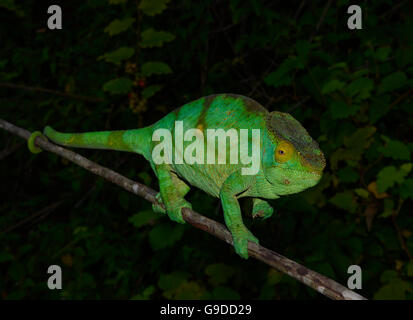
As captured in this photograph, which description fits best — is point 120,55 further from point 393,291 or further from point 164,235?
point 393,291

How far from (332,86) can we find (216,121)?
137 centimetres

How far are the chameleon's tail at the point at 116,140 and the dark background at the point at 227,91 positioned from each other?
434 millimetres

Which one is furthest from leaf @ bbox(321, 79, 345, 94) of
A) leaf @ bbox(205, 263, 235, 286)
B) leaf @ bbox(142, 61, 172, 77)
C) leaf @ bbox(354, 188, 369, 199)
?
leaf @ bbox(205, 263, 235, 286)

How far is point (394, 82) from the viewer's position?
7.18 feet

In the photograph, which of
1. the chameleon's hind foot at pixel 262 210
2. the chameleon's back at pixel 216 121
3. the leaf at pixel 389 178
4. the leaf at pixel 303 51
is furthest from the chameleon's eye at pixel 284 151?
the leaf at pixel 389 178

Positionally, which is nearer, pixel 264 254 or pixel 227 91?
pixel 264 254

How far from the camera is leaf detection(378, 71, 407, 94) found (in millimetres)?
2178

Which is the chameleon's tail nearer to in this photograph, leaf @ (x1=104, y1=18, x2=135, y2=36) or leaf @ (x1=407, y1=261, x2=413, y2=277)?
leaf @ (x1=104, y1=18, x2=135, y2=36)

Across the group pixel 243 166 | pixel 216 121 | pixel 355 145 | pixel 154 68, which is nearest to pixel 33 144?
pixel 154 68

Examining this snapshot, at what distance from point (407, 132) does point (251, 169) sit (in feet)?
7.39

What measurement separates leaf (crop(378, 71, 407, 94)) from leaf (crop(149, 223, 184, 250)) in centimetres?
137

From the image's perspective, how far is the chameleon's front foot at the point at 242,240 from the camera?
0.90 metres

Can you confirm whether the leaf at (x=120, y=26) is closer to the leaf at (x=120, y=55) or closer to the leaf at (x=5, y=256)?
the leaf at (x=120, y=55)

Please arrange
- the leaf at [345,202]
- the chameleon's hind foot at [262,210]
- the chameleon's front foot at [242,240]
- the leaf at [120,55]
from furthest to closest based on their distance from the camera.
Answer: the leaf at [345,202]
the leaf at [120,55]
the chameleon's hind foot at [262,210]
the chameleon's front foot at [242,240]
